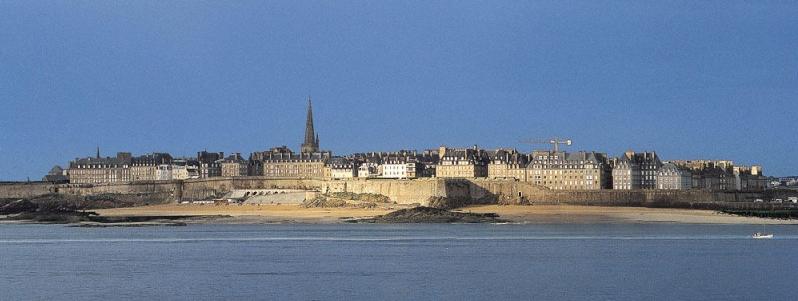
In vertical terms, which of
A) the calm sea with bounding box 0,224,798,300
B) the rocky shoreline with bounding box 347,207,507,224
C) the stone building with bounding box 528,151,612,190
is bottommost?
the calm sea with bounding box 0,224,798,300

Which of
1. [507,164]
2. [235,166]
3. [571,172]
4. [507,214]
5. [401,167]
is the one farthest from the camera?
[235,166]

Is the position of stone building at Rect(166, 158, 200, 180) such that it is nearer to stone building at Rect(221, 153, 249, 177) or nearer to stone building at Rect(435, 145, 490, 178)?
stone building at Rect(221, 153, 249, 177)

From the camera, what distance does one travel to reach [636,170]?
96.3 meters

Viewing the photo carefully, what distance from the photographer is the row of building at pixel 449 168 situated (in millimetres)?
96062

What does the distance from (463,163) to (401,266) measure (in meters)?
69.1

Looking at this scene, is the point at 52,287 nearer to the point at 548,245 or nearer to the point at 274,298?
the point at 274,298

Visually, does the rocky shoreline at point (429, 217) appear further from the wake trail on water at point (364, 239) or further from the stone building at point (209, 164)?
the stone building at point (209, 164)

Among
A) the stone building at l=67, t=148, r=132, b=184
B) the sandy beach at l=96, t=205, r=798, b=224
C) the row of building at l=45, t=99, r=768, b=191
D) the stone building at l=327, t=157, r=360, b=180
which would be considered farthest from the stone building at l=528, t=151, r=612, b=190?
the stone building at l=67, t=148, r=132, b=184

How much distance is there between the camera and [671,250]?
141 feet

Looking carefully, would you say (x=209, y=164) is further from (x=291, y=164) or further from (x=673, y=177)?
(x=673, y=177)

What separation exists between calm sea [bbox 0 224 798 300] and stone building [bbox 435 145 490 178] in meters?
47.1

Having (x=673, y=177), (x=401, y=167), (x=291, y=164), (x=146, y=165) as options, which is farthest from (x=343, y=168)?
→ (x=673, y=177)

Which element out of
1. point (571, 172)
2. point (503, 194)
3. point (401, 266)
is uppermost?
point (571, 172)

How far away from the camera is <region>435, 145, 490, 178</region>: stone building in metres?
104
